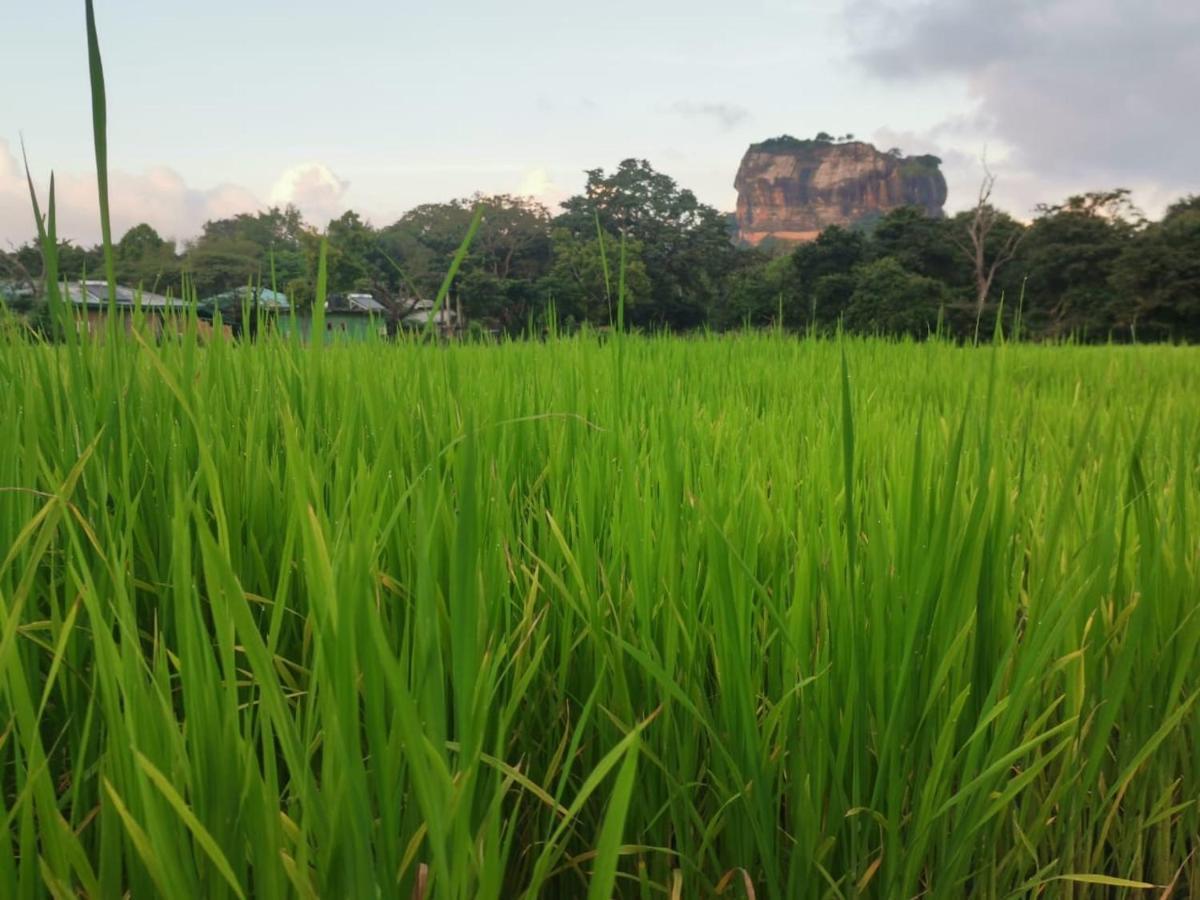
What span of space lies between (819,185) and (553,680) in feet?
352

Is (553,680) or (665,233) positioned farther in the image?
(665,233)

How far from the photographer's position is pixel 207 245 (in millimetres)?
37781

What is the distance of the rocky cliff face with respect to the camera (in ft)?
310

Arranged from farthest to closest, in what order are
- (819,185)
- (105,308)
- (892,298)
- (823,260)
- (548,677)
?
(819,185) < (823,260) < (892,298) < (105,308) < (548,677)

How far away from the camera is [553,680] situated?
67cm

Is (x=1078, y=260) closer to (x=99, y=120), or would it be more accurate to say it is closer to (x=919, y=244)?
(x=919, y=244)

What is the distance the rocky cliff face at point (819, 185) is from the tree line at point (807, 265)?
6039cm

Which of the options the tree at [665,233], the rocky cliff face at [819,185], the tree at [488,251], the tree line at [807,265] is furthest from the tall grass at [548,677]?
the rocky cliff face at [819,185]

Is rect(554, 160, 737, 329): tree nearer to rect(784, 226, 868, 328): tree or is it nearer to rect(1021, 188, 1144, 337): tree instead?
rect(784, 226, 868, 328): tree

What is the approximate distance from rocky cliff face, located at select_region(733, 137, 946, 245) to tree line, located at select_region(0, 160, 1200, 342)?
60386 mm

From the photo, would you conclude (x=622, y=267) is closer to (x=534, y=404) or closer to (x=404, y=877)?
(x=404, y=877)

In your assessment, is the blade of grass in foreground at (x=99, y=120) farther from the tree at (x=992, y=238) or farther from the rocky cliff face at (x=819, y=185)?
the rocky cliff face at (x=819, y=185)

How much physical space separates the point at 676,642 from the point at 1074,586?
359 millimetres

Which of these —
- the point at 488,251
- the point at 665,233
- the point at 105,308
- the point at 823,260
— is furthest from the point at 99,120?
the point at 665,233
